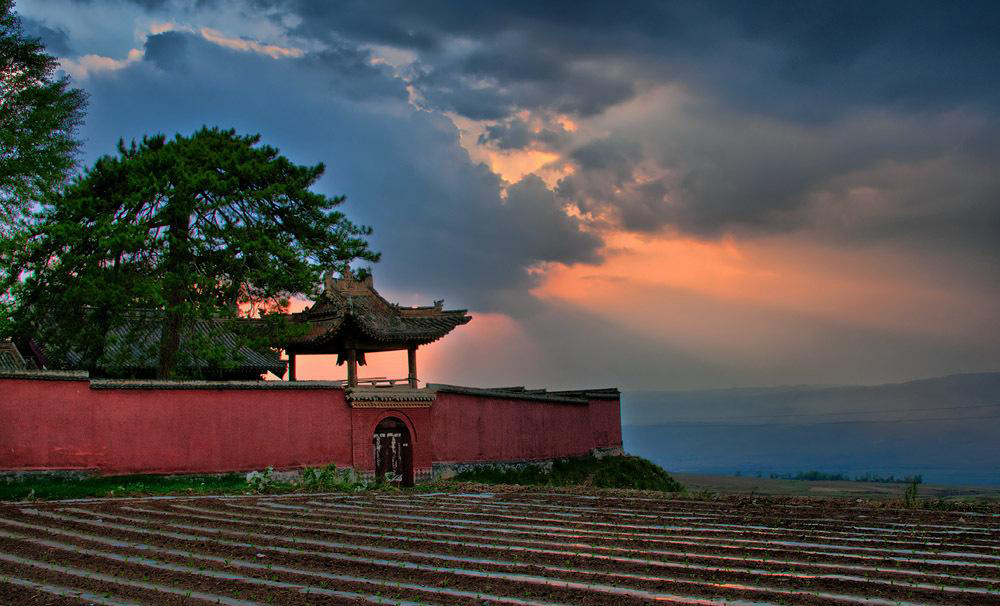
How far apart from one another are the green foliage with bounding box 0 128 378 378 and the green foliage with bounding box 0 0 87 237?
11.2 ft

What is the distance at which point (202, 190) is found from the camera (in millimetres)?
20016

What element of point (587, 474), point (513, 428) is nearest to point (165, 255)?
point (513, 428)

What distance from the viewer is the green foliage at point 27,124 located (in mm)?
22594

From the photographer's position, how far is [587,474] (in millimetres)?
26672

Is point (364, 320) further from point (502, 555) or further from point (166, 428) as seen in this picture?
point (502, 555)

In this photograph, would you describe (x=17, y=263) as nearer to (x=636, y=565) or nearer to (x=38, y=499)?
(x=38, y=499)

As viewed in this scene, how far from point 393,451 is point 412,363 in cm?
235

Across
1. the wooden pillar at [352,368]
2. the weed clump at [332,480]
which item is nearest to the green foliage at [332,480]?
the weed clump at [332,480]

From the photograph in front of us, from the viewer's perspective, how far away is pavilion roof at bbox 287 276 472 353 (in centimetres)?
2103

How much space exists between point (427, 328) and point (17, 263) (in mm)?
9565

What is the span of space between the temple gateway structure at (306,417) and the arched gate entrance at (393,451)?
27 millimetres

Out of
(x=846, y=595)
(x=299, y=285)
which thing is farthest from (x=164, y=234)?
(x=846, y=595)

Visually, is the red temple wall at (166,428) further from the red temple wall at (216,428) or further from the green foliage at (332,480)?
the green foliage at (332,480)

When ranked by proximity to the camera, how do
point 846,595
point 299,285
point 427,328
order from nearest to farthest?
1. point 846,595
2. point 299,285
3. point 427,328
